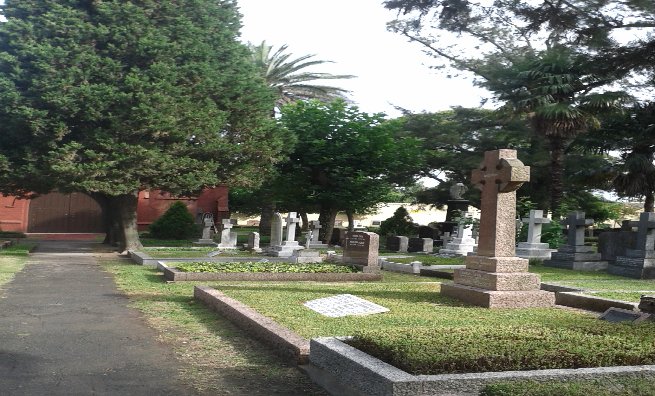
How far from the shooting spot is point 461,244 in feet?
79.4

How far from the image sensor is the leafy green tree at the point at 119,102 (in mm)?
20375

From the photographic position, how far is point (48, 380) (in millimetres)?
5688

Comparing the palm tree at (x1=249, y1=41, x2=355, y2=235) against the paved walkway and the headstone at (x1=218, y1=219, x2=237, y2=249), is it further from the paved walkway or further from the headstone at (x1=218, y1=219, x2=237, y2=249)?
the paved walkway

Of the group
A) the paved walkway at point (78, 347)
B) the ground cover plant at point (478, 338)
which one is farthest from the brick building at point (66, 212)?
the ground cover plant at point (478, 338)

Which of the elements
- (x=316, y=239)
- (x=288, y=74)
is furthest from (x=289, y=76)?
(x=316, y=239)

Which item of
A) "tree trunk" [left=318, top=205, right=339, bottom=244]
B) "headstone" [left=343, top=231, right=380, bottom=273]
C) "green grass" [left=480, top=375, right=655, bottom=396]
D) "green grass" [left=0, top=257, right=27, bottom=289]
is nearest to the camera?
"green grass" [left=480, top=375, right=655, bottom=396]

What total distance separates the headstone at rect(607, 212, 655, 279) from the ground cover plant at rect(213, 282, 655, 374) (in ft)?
29.7

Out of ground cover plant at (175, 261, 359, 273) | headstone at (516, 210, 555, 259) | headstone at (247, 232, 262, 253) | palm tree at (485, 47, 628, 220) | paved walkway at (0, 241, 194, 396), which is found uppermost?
palm tree at (485, 47, 628, 220)

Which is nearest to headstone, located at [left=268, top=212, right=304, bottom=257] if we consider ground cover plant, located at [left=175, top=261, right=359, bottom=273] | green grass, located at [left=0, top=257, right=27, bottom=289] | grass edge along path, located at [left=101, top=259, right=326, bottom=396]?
ground cover plant, located at [left=175, top=261, right=359, bottom=273]

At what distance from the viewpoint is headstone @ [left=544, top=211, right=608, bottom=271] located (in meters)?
19.5

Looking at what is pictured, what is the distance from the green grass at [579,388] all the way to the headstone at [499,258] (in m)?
5.24

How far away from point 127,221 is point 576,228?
15.3 m

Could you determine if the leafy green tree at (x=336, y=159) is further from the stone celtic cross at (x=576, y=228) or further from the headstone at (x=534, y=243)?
the stone celtic cross at (x=576, y=228)

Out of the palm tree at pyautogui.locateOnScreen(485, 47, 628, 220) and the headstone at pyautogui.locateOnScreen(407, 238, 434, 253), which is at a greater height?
the palm tree at pyautogui.locateOnScreen(485, 47, 628, 220)
